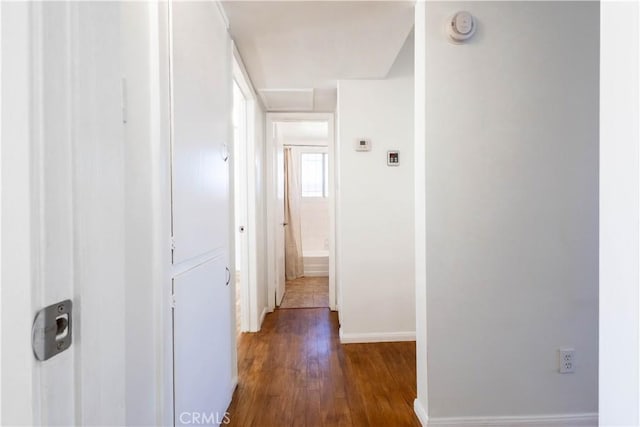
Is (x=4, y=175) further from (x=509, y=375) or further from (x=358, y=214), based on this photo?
(x=358, y=214)

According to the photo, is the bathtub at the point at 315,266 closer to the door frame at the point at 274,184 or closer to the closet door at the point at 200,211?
the door frame at the point at 274,184

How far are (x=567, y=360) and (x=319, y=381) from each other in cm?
136

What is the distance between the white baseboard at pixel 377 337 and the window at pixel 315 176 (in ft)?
11.0

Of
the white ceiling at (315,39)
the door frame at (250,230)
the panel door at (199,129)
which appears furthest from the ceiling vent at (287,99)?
the panel door at (199,129)

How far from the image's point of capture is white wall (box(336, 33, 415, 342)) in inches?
101

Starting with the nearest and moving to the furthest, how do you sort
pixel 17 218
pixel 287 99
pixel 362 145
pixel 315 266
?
pixel 17 218 < pixel 362 145 < pixel 287 99 < pixel 315 266

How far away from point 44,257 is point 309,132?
4756 millimetres

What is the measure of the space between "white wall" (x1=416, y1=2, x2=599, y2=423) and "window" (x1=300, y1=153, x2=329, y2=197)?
13.6 ft

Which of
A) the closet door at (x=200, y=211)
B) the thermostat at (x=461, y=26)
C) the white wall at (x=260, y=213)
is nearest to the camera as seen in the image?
the closet door at (x=200, y=211)

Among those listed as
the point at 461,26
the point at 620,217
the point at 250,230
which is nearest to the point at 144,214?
the point at 620,217

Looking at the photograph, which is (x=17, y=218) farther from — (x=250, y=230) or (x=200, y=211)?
(x=250, y=230)

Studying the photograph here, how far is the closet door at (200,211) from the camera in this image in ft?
3.59

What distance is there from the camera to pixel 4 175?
1.07 ft

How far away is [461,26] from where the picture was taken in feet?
4.68
